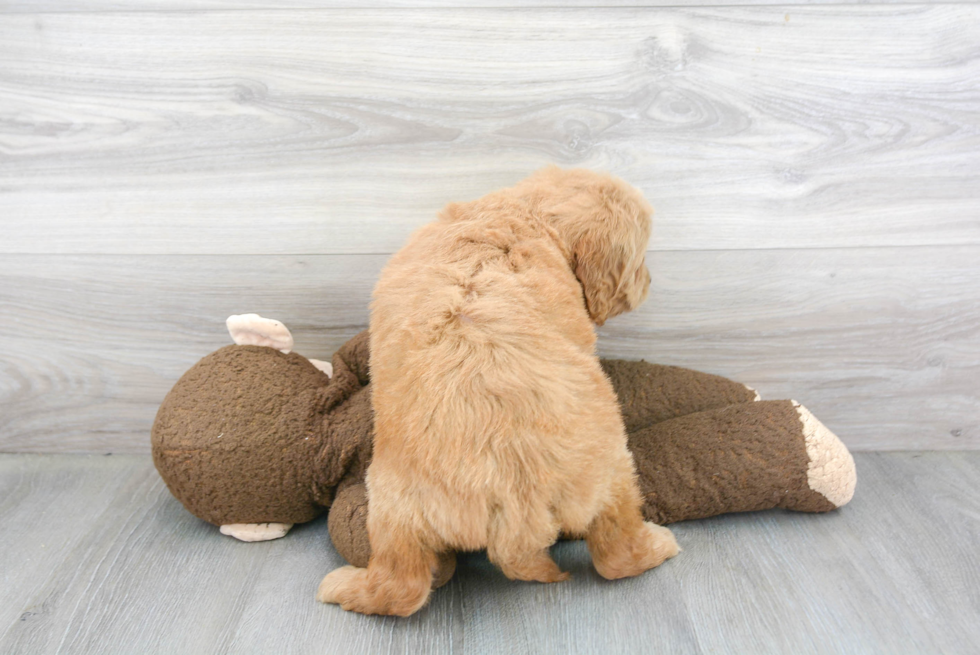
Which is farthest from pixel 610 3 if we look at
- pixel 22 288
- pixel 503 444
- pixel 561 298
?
pixel 22 288

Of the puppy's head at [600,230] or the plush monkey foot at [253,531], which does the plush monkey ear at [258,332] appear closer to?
the plush monkey foot at [253,531]

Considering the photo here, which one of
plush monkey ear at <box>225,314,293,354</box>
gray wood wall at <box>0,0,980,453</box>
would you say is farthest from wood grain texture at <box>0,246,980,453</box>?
plush monkey ear at <box>225,314,293,354</box>

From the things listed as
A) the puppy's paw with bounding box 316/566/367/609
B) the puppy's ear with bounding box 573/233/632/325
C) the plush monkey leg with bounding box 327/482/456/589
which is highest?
the puppy's ear with bounding box 573/233/632/325

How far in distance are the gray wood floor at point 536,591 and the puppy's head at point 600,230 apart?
43cm

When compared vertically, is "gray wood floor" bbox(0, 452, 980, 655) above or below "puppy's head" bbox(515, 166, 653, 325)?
below

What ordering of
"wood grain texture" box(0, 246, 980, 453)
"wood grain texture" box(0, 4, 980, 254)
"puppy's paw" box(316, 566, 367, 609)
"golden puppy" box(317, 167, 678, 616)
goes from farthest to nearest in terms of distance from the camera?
"wood grain texture" box(0, 246, 980, 453) < "wood grain texture" box(0, 4, 980, 254) < "puppy's paw" box(316, 566, 367, 609) < "golden puppy" box(317, 167, 678, 616)

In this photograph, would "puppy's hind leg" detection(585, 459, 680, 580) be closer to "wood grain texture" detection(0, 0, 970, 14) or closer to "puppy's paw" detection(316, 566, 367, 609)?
"puppy's paw" detection(316, 566, 367, 609)

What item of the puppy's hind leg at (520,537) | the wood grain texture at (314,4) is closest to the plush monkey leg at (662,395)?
the puppy's hind leg at (520,537)

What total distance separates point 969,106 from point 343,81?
1129mm

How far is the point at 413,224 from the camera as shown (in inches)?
49.5

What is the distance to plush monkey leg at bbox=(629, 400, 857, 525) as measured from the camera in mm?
1112

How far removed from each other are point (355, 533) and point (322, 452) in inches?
6.0

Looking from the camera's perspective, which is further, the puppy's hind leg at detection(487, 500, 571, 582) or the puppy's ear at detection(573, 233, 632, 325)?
the puppy's ear at detection(573, 233, 632, 325)

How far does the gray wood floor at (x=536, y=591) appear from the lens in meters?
0.92
